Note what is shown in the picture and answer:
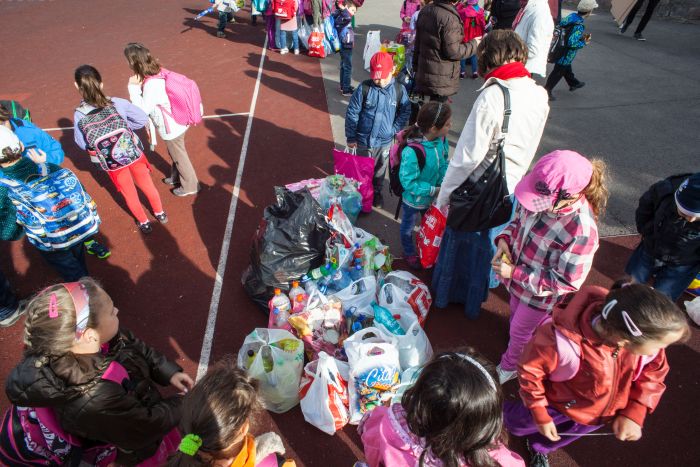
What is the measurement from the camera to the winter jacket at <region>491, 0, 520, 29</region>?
26.8ft

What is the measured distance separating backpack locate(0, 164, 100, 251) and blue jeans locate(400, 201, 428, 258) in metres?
2.94

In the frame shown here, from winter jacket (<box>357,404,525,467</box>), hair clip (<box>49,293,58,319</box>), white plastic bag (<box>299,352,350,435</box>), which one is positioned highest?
hair clip (<box>49,293,58,319</box>)

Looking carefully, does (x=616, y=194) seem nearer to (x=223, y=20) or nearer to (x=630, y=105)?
(x=630, y=105)

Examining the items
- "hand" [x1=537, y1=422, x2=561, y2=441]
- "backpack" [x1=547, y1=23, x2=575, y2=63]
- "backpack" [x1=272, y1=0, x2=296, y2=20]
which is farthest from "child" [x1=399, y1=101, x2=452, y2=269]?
"backpack" [x1=272, y1=0, x2=296, y2=20]

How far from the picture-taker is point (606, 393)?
217 cm

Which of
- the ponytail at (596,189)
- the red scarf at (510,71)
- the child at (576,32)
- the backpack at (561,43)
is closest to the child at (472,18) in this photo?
the backpack at (561,43)

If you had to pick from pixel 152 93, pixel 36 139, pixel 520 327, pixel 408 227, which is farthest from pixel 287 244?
pixel 36 139

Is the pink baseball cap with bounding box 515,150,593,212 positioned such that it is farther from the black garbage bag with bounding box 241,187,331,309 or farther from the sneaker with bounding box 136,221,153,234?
the sneaker with bounding box 136,221,153,234

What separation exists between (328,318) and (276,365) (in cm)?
59

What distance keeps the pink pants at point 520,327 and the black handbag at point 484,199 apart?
644mm

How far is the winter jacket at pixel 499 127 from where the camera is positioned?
9.17 ft

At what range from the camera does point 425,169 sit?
3.71 m

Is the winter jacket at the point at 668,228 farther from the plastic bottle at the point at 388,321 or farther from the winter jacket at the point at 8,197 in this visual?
the winter jacket at the point at 8,197

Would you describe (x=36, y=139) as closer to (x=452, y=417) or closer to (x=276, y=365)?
(x=276, y=365)
